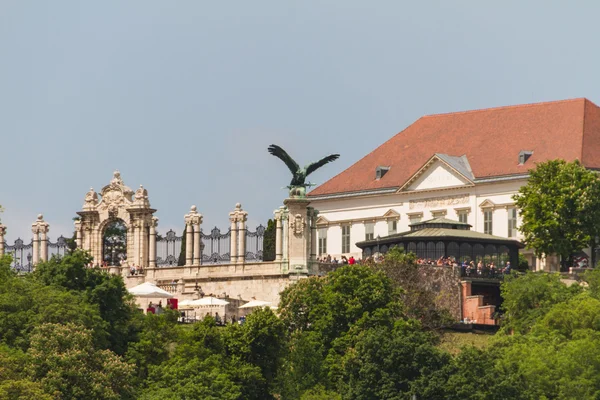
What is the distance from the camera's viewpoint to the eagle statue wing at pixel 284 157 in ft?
361

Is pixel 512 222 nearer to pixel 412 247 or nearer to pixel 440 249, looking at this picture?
pixel 440 249

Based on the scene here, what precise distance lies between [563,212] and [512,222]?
834 cm

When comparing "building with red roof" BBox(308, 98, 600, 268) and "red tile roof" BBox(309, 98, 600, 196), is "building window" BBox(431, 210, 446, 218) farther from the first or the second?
"red tile roof" BBox(309, 98, 600, 196)

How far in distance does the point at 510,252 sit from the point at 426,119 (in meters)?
27.0

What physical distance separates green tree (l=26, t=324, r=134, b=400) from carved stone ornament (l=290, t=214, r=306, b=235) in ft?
77.7

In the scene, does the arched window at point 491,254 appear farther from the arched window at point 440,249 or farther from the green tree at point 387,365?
the green tree at point 387,365

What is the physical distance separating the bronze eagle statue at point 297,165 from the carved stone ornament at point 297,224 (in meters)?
1.82

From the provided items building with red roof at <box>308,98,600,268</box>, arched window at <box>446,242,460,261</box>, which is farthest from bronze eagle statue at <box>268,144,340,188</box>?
building with red roof at <box>308,98,600,268</box>

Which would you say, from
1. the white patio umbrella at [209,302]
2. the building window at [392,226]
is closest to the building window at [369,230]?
the building window at [392,226]

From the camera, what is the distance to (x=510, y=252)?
399 ft

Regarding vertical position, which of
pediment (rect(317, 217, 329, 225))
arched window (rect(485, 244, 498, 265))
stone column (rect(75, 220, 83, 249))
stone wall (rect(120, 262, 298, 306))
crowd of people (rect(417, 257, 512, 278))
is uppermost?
pediment (rect(317, 217, 329, 225))

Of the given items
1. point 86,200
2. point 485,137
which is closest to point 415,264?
point 86,200

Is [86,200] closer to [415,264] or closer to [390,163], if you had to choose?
[415,264]

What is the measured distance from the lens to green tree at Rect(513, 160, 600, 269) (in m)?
124
